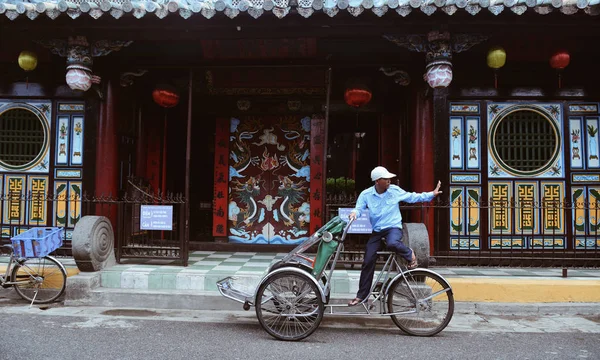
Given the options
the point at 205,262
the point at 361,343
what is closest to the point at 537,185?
the point at 361,343

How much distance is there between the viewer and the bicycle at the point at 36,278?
6.34 m

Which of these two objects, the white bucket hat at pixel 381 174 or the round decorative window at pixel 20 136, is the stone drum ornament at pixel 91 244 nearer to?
the round decorative window at pixel 20 136

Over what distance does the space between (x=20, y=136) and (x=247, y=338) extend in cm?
639

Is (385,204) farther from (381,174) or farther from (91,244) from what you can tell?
(91,244)

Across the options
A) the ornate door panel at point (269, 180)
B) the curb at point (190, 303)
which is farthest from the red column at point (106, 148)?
the ornate door panel at point (269, 180)

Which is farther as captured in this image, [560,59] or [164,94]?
[164,94]

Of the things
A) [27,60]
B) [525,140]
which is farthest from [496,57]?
[27,60]

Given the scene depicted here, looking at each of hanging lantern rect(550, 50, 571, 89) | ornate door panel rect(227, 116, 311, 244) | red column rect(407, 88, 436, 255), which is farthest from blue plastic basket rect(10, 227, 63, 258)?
hanging lantern rect(550, 50, 571, 89)

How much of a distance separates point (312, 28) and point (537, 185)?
190 inches

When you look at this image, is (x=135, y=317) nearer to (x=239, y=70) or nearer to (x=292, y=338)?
(x=292, y=338)

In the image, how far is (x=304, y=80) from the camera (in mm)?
8484

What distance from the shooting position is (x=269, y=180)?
969 cm

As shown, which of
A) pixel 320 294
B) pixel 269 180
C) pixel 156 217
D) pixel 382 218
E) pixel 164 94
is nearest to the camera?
pixel 320 294

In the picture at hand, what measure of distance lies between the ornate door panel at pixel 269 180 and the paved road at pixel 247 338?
367 centimetres
